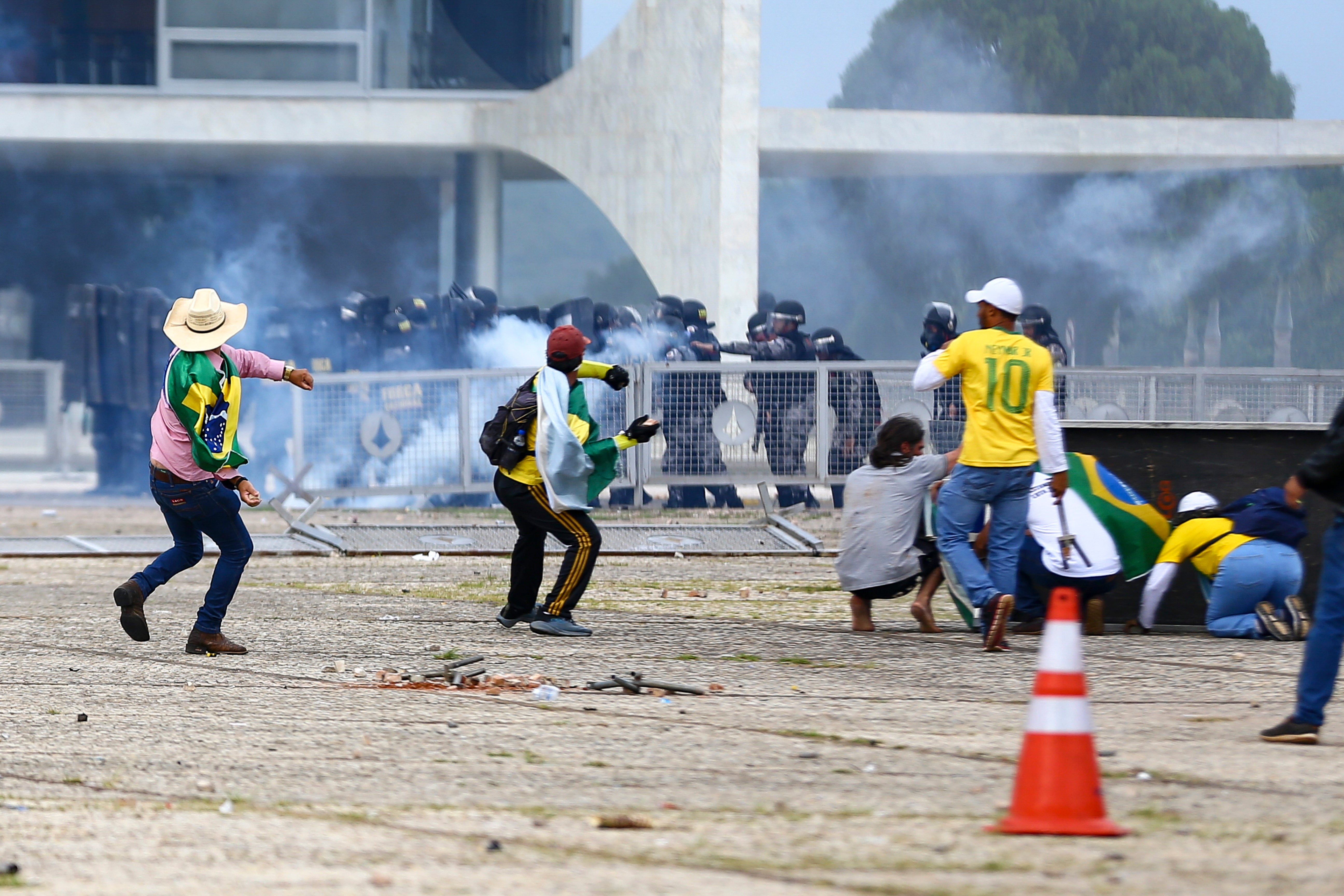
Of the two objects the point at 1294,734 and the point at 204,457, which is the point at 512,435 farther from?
the point at 1294,734

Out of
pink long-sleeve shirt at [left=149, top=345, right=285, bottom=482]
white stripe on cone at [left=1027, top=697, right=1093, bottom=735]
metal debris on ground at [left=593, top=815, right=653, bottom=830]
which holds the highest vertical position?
pink long-sleeve shirt at [left=149, top=345, right=285, bottom=482]

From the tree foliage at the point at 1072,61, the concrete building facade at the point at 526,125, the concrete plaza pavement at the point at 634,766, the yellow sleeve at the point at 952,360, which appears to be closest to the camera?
the concrete plaza pavement at the point at 634,766

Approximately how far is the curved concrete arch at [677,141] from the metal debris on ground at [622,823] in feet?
69.6

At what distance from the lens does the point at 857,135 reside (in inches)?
1107

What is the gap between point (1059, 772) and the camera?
3.79 meters

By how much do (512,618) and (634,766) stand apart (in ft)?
11.4

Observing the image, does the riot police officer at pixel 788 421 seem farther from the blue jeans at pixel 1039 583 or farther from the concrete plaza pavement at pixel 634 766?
the blue jeans at pixel 1039 583

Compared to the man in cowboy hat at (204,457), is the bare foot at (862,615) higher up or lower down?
lower down

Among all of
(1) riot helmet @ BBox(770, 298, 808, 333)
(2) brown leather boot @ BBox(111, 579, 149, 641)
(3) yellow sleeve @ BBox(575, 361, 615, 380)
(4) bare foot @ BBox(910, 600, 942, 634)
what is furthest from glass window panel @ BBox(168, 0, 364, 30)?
(4) bare foot @ BBox(910, 600, 942, 634)

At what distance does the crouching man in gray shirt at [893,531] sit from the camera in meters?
7.98

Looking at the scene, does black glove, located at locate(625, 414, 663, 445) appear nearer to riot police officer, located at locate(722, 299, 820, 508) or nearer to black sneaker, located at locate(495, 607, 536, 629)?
black sneaker, located at locate(495, 607, 536, 629)

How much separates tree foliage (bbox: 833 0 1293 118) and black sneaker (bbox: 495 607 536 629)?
24827 mm

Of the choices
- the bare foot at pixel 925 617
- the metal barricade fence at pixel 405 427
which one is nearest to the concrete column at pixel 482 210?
the metal barricade fence at pixel 405 427

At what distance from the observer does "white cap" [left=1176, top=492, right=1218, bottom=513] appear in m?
7.83
